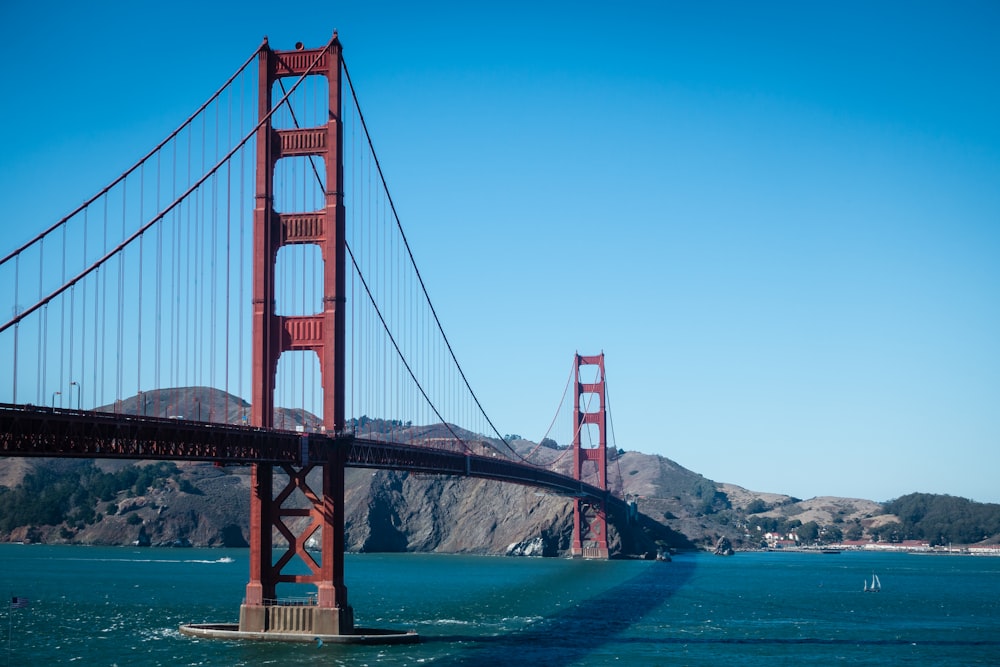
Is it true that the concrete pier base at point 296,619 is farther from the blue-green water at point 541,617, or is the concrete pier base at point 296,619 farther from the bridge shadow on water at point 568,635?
the bridge shadow on water at point 568,635

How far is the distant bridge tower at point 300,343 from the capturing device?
165ft

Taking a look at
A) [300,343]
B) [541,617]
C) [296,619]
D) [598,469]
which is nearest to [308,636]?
[296,619]

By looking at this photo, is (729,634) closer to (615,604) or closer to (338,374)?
(615,604)

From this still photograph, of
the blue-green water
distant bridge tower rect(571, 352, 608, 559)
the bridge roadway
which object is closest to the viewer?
the bridge roadway

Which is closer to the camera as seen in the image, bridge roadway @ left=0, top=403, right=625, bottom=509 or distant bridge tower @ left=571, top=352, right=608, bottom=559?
bridge roadway @ left=0, top=403, right=625, bottom=509

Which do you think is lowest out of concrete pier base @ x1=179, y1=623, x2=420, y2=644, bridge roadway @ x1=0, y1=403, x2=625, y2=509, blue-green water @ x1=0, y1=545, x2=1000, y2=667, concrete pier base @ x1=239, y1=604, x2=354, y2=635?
blue-green water @ x1=0, y1=545, x2=1000, y2=667

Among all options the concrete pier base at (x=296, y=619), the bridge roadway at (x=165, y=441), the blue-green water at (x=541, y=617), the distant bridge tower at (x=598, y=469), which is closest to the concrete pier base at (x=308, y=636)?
the concrete pier base at (x=296, y=619)

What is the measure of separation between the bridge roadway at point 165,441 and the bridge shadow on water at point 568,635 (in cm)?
948

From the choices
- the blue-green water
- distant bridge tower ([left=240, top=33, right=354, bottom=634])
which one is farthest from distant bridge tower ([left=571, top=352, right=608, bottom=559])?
distant bridge tower ([left=240, top=33, right=354, bottom=634])

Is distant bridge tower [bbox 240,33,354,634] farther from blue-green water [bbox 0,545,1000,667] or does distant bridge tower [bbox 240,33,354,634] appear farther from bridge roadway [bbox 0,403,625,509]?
blue-green water [bbox 0,545,1000,667]

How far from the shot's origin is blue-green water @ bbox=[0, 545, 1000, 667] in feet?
162

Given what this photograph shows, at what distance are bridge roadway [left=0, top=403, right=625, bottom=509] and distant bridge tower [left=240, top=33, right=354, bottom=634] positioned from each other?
871mm

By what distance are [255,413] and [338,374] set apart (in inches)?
149

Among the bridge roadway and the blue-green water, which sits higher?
the bridge roadway
